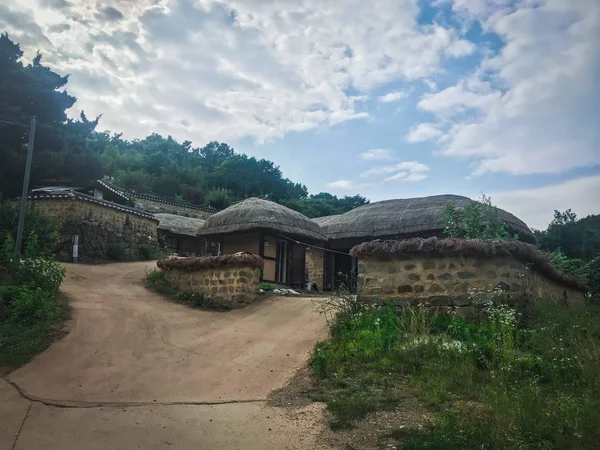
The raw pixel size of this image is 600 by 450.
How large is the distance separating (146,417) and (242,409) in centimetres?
94

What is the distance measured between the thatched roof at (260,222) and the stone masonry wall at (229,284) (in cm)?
343

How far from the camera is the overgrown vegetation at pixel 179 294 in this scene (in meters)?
10.3

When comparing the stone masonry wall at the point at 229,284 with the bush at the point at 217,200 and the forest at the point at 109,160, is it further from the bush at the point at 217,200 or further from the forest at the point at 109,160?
the bush at the point at 217,200

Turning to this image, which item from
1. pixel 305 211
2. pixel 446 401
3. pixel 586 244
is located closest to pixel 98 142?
pixel 446 401

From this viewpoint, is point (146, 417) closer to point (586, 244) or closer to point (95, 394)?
point (95, 394)

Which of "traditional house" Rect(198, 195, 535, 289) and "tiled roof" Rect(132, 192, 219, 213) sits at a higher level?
"tiled roof" Rect(132, 192, 219, 213)

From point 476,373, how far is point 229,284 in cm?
661

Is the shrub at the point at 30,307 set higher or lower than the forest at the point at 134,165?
lower

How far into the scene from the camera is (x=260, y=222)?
1408 cm

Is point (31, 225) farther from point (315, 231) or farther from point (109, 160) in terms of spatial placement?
point (109, 160)

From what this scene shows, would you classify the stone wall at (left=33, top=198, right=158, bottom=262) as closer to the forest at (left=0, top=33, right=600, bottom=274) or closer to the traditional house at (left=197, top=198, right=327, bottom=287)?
the forest at (left=0, top=33, right=600, bottom=274)

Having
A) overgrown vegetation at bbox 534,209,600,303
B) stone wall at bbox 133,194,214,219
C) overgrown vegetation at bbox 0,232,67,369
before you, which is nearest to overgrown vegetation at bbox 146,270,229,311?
overgrown vegetation at bbox 0,232,67,369

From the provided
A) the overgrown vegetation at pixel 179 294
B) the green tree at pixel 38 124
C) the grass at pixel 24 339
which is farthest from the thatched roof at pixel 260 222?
the grass at pixel 24 339

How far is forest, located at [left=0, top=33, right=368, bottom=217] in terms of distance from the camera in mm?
13750
